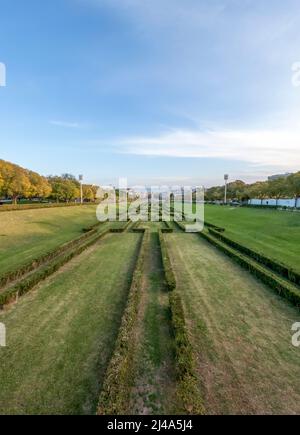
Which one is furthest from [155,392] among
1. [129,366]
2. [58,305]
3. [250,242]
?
[250,242]

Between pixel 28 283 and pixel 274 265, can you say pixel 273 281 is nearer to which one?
pixel 274 265

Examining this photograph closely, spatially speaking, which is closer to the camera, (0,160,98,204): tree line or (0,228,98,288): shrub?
(0,228,98,288): shrub

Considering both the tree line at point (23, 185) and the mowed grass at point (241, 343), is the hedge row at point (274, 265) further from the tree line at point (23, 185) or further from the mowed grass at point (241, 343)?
the tree line at point (23, 185)

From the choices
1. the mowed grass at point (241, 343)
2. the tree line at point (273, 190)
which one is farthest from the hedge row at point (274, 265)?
the tree line at point (273, 190)

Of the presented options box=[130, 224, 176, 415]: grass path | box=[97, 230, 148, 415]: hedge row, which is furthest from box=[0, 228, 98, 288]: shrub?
box=[97, 230, 148, 415]: hedge row

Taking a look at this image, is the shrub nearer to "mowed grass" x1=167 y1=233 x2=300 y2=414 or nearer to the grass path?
the grass path
